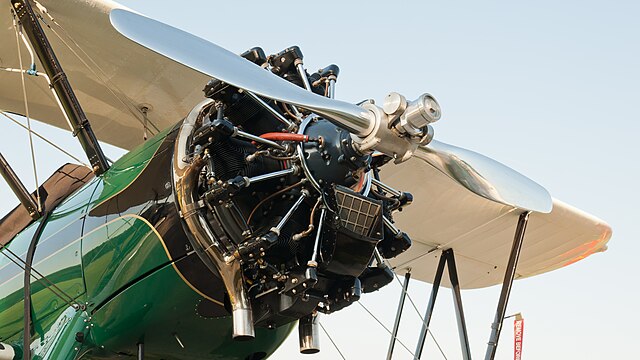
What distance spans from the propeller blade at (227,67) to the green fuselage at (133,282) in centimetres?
86

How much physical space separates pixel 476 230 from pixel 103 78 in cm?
410

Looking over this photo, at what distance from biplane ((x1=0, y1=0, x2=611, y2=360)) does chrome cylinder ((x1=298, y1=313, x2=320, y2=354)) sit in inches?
0.5

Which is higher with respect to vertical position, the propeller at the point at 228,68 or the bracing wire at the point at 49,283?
the propeller at the point at 228,68

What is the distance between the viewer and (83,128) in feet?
22.0

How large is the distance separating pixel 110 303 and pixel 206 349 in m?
0.70

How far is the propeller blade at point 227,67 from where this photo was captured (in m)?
4.60

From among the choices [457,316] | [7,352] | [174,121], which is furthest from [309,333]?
[174,121]

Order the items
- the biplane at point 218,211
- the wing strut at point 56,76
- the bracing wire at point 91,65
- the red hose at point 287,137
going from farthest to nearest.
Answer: the bracing wire at point 91,65 → the wing strut at point 56,76 → the red hose at point 287,137 → the biplane at point 218,211

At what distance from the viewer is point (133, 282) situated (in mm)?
5480

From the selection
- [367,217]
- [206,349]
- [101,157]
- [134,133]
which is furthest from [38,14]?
[367,217]

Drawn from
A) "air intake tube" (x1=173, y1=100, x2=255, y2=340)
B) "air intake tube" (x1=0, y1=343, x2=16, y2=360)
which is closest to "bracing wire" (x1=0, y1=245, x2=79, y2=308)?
"air intake tube" (x1=0, y1=343, x2=16, y2=360)

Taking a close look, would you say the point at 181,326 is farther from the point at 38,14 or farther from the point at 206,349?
the point at 38,14

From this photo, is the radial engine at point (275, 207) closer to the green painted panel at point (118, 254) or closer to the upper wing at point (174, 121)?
the green painted panel at point (118, 254)

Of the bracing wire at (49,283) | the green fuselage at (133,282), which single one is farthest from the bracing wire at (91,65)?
the bracing wire at (49,283)
